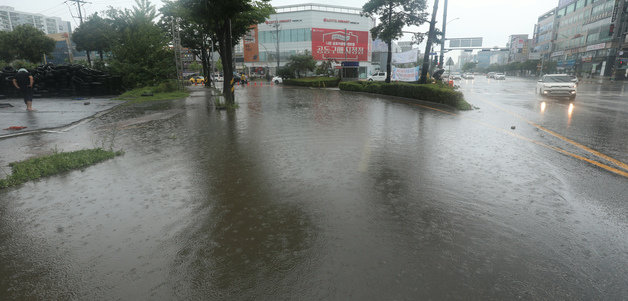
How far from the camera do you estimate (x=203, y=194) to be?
4.80m

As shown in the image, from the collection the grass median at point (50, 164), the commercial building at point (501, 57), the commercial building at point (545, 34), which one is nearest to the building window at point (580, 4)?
the commercial building at point (545, 34)

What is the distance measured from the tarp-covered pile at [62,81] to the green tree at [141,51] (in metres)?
2.35

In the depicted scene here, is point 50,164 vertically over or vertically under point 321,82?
under

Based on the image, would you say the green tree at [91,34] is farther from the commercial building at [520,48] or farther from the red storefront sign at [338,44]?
the commercial building at [520,48]

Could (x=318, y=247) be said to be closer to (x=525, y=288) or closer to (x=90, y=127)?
(x=525, y=288)

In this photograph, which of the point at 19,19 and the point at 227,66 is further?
the point at 19,19

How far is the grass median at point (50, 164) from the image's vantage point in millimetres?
5336

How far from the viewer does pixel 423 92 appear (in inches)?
739

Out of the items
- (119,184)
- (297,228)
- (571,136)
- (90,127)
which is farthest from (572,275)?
(90,127)

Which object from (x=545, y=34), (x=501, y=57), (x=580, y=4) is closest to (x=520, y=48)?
(x=545, y=34)

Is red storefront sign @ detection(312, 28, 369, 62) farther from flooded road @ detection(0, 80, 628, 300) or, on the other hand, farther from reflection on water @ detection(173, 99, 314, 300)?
reflection on water @ detection(173, 99, 314, 300)

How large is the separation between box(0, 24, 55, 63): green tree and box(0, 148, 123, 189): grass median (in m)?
67.3

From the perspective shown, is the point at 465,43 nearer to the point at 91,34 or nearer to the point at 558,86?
the point at 558,86

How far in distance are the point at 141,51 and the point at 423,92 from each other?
22089 mm
